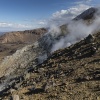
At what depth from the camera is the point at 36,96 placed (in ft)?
57.2

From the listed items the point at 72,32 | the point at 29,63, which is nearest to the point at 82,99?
the point at 29,63

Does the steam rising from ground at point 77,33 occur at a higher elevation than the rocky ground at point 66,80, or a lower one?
higher

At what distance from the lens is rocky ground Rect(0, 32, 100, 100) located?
16.7m

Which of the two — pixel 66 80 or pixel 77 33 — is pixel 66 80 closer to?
pixel 66 80

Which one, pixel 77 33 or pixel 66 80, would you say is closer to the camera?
pixel 66 80

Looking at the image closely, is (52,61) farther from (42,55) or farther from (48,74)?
(42,55)

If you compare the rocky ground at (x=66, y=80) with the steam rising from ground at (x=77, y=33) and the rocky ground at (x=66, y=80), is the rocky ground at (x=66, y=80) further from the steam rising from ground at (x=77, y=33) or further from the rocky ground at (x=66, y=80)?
the steam rising from ground at (x=77, y=33)

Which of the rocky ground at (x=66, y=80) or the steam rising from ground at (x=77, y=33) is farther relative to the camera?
the steam rising from ground at (x=77, y=33)

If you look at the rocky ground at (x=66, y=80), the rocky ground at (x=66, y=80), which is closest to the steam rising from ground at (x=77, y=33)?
the rocky ground at (x=66, y=80)

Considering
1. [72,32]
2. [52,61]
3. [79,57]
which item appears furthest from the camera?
[72,32]

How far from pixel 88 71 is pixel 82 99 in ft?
15.5

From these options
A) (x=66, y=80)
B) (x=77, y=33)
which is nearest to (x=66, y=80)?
(x=66, y=80)

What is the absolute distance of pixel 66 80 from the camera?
19359 millimetres

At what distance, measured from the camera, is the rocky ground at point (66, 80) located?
16734 millimetres
